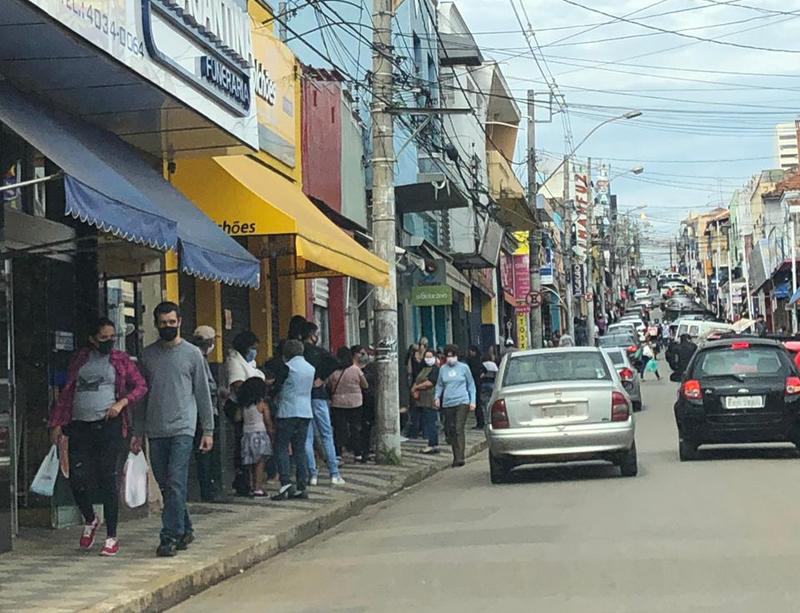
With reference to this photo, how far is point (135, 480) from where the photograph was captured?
1054cm

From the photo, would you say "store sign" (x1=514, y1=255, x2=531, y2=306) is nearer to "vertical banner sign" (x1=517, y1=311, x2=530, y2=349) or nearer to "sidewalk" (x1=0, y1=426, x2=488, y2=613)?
"vertical banner sign" (x1=517, y1=311, x2=530, y2=349)

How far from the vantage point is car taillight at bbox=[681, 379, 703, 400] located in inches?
692

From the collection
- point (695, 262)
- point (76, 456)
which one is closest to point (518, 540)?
point (76, 456)

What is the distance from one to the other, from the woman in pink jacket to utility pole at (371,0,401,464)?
8419 mm

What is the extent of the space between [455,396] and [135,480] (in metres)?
9.90

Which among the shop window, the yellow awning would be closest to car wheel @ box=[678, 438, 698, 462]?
the yellow awning

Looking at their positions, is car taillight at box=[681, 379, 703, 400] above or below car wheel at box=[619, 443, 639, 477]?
above

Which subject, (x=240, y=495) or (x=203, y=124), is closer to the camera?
(x=203, y=124)

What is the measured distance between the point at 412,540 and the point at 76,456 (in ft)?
9.52

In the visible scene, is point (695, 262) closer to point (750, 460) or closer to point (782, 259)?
point (782, 259)

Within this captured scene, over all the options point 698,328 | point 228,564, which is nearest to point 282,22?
point 228,564

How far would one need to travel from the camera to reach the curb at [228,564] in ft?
27.9

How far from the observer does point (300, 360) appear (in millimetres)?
14758

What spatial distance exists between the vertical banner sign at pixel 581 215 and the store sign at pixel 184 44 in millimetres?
65708
